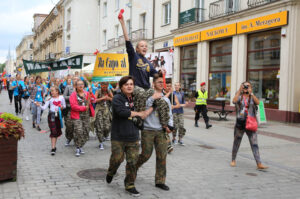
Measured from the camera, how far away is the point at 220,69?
18.3 meters

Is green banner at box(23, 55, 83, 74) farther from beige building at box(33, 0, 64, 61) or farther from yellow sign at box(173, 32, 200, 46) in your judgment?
beige building at box(33, 0, 64, 61)

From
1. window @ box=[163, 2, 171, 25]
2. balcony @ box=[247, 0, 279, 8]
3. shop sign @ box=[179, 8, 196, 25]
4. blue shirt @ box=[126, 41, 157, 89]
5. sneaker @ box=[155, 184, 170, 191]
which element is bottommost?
sneaker @ box=[155, 184, 170, 191]

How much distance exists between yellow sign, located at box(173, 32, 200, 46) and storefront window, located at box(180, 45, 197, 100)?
53cm

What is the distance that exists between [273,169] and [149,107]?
3.15 m

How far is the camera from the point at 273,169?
6.27 meters

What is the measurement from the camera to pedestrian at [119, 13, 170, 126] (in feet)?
15.3

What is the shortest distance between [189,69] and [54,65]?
10.4 metres

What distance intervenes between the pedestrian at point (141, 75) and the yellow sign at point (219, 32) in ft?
41.2

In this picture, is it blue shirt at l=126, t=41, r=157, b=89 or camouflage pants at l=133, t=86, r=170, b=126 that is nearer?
camouflage pants at l=133, t=86, r=170, b=126

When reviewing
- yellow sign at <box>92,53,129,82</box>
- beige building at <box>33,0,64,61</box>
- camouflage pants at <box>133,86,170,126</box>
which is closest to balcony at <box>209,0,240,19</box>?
yellow sign at <box>92,53,129,82</box>

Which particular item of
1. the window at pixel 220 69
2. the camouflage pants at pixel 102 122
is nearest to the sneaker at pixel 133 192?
the camouflage pants at pixel 102 122

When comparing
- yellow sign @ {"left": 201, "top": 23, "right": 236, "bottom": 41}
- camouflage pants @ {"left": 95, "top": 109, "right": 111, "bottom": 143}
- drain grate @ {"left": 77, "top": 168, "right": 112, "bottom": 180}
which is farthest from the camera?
yellow sign @ {"left": 201, "top": 23, "right": 236, "bottom": 41}

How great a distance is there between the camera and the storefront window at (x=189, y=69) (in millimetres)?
20531

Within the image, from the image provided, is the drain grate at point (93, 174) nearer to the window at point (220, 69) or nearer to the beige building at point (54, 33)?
the window at point (220, 69)
